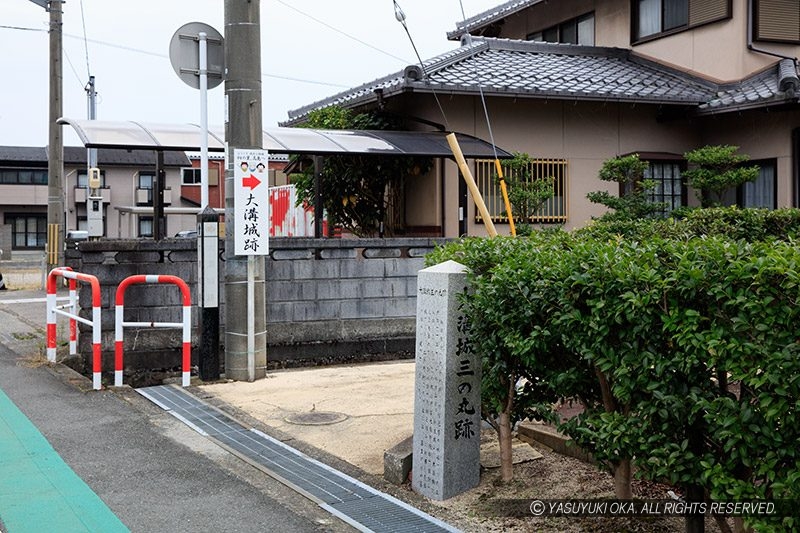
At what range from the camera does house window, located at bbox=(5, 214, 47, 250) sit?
54.0 meters

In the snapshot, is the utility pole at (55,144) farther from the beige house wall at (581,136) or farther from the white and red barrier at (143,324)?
the white and red barrier at (143,324)

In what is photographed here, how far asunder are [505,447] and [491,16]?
18.7 m

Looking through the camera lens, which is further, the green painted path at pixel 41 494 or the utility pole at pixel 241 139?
the utility pole at pixel 241 139

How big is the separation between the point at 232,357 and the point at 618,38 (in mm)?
13478

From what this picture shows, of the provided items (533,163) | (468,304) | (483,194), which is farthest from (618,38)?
(468,304)

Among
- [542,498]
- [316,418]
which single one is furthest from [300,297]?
[542,498]

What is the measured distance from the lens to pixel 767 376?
376 centimetres

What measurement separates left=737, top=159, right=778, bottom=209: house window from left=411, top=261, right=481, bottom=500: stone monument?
38.6 ft

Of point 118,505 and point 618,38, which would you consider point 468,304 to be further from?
point 618,38

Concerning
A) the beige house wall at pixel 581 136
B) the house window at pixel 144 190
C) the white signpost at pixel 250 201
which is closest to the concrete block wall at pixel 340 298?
the white signpost at pixel 250 201

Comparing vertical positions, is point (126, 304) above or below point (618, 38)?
below

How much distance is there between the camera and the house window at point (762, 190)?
1590cm

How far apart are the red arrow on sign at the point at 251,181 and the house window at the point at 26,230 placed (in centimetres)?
4861

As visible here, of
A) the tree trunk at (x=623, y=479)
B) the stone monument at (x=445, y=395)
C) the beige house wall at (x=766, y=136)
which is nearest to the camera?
the tree trunk at (x=623, y=479)
